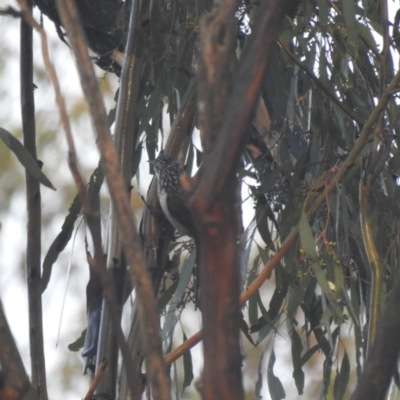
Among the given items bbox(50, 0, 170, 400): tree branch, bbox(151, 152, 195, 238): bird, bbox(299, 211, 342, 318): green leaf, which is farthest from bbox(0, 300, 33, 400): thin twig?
bbox(151, 152, 195, 238): bird

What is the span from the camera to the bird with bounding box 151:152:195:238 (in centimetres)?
237

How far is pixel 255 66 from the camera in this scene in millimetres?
706

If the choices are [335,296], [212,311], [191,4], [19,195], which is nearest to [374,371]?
[212,311]

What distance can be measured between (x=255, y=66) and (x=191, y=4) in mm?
1541

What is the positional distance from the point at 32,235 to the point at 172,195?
141 cm

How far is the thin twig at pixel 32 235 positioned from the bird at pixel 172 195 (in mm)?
868

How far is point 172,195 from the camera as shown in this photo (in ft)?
8.69

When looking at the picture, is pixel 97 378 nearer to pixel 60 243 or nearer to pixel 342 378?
pixel 60 243

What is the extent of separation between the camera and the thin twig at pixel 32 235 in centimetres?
116

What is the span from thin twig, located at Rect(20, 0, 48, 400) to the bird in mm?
868

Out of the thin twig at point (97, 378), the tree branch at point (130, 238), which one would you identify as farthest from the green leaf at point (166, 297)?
the tree branch at point (130, 238)

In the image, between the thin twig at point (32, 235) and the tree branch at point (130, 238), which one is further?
the thin twig at point (32, 235)

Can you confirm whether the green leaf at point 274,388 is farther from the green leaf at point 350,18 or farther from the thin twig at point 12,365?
the thin twig at point 12,365

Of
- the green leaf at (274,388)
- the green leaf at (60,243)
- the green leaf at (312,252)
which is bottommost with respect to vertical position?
the green leaf at (274,388)
